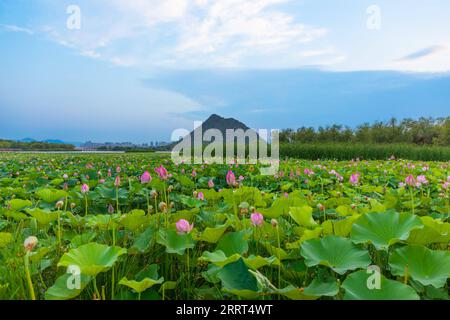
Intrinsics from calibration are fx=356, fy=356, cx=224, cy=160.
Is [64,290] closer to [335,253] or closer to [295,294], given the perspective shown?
[295,294]

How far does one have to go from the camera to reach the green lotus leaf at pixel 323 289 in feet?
2.85

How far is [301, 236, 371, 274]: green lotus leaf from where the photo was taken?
1035 millimetres

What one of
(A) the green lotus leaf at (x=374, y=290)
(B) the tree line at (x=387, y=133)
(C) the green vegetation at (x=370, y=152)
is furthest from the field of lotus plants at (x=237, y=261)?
(B) the tree line at (x=387, y=133)

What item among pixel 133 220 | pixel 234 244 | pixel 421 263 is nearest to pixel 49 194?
pixel 133 220

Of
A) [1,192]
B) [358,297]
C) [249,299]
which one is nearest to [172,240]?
[249,299]

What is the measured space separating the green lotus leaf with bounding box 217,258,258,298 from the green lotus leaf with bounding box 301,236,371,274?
0.19 meters

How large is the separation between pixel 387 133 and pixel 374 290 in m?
20.0

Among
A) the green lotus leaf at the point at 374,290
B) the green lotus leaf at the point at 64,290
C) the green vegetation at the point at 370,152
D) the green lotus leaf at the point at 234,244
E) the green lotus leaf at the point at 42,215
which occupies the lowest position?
the green lotus leaf at the point at 64,290

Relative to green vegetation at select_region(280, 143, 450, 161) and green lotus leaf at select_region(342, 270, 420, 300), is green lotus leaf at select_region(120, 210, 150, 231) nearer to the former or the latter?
green lotus leaf at select_region(342, 270, 420, 300)

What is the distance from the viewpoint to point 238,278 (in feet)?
3.10

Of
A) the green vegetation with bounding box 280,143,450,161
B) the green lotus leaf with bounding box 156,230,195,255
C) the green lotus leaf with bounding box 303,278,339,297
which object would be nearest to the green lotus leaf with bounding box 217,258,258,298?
the green lotus leaf with bounding box 303,278,339,297

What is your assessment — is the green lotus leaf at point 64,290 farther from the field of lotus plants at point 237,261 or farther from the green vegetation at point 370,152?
the green vegetation at point 370,152

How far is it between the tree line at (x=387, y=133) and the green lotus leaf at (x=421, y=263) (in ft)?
58.4
